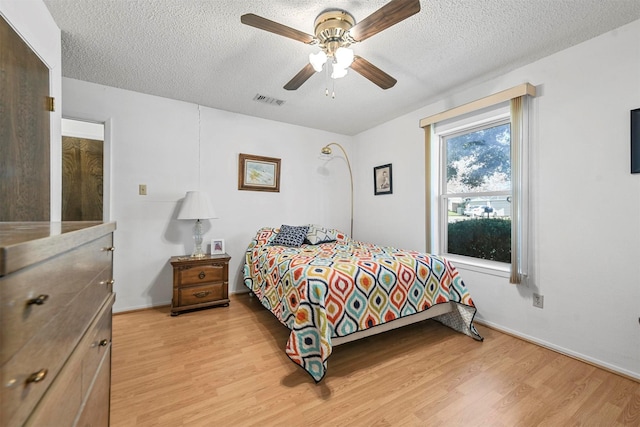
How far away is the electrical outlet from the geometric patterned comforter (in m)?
0.52

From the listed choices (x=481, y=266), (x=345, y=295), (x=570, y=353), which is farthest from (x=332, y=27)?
(x=570, y=353)

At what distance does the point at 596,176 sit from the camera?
196 centimetres

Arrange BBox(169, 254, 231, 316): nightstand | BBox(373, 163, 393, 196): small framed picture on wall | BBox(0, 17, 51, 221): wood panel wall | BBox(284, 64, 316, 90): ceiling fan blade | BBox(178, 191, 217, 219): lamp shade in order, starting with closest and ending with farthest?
BBox(0, 17, 51, 221): wood panel wall → BBox(284, 64, 316, 90): ceiling fan blade → BBox(169, 254, 231, 316): nightstand → BBox(178, 191, 217, 219): lamp shade → BBox(373, 163, 393, 196): small framed picture on wall

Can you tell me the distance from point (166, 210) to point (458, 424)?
126 inches

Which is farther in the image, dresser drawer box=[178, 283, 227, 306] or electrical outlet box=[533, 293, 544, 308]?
dresser drawer box=[178, 283, 227, 306]

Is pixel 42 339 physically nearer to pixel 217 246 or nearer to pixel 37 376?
pixel 37 376

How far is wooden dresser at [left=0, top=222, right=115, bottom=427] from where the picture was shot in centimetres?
42

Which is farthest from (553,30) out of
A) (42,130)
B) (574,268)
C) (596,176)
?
(42,130)

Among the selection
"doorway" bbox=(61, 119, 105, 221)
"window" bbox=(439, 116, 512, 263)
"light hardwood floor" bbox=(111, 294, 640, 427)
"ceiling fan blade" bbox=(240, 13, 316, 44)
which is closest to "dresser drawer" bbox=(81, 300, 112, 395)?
"light hardwood floor" bbox=(111, 294, 640, 427)

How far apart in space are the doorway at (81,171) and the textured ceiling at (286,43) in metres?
1.39

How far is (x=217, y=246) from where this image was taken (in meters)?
3.24

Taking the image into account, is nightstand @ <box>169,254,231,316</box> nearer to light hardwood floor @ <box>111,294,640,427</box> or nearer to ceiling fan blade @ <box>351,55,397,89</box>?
light hardwood floor @ <box>111,294,640,427</box>

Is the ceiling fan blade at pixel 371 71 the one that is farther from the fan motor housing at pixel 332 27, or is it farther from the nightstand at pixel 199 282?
the nightstand at pixel 199 282

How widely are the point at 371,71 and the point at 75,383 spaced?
7.11 feet
